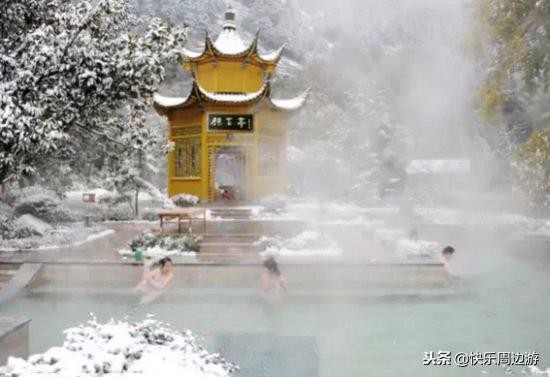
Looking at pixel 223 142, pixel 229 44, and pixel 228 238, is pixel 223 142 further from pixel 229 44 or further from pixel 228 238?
pixel 228 238

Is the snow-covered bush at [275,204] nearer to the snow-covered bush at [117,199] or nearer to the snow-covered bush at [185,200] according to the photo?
the snow-covered bush at [185,200]

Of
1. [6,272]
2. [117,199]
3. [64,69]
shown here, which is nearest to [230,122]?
[117,199]

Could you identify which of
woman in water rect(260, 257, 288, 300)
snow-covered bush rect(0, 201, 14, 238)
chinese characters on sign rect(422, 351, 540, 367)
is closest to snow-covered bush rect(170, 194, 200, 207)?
snow-covered bush rect(0, 201, 14, 238)

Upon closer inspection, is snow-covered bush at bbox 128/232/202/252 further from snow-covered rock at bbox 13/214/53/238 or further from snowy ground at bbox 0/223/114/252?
snow-covered rock at bbox 13/214/53/238

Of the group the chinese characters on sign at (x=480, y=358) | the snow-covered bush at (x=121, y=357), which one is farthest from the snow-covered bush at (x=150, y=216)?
the snow-covered bush at (x=121, y=357)

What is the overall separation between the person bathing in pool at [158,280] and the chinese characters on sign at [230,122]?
12681 mm

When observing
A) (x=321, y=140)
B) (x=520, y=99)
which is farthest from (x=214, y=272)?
(x=321, y=140)

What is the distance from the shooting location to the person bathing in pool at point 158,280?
7.94 meters

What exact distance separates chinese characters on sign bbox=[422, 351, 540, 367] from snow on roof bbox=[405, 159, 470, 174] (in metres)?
24.8

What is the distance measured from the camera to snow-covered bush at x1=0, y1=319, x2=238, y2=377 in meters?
3.24

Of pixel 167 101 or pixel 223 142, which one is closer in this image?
pixel 223 142

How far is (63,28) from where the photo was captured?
5.74m

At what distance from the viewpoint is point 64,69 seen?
5.38 meters

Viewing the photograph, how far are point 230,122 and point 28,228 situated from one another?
9.23 meters
